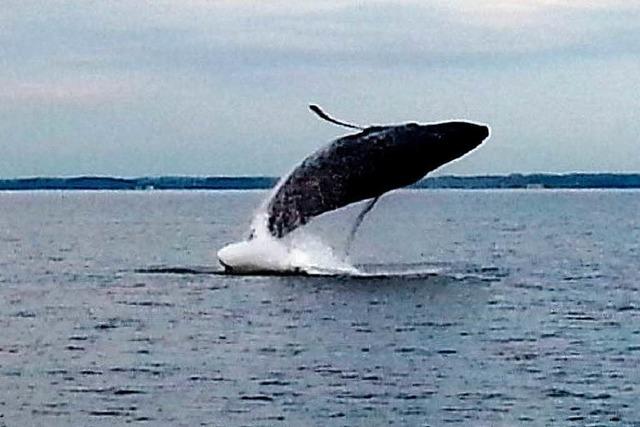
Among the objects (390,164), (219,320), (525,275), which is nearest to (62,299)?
(219,320)

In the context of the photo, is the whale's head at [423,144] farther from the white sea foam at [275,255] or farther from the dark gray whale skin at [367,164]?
the white sea foam at [275,255]

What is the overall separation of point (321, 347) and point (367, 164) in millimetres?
5436

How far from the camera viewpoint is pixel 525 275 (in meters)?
54.1

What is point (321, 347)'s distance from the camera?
3247cm

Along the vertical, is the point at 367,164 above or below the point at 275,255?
above

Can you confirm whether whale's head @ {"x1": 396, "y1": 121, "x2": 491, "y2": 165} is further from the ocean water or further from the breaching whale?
the ocean water

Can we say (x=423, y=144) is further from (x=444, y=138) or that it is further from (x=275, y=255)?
(x=275, y=255)

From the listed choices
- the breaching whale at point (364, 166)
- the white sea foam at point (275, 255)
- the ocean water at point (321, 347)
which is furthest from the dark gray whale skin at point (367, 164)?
the ocean water at point (321, 347)

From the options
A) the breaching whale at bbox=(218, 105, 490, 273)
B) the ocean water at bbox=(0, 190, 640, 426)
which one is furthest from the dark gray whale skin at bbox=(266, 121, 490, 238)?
the ocean water at bbox=(0, 190, 640, 426)

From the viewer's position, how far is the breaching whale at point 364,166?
35344mm

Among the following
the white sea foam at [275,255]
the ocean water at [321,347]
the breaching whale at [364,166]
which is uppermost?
the breaching whale at [364,166]

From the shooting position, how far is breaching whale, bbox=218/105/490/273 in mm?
35344

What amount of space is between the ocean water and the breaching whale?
8.05 feet

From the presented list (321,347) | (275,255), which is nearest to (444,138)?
(321,347)
